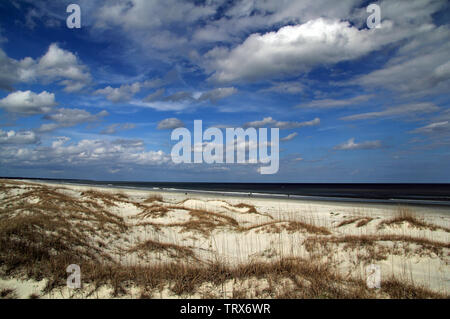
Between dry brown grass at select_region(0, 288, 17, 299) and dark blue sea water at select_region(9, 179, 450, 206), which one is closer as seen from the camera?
dry brown grass at select_region(0, 288, 17, 299)

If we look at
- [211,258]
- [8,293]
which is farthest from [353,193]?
[8,293]

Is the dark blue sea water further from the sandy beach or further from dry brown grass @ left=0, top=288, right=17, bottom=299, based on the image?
dry brown grass @ left=0, top=288, right=17, bottom=299

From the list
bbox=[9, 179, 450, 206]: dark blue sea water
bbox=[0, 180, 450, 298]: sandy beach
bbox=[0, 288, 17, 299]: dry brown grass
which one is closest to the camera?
bbox=[0, 288, 17, 299]: dry brown grass

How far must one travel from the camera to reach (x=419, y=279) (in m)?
7.29

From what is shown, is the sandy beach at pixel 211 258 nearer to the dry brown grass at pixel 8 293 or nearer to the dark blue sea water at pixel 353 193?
the dry brown grass at pixel 8 293

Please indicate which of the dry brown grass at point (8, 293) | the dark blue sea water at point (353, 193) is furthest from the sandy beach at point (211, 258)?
the dark blue sea water at point (353, 193)

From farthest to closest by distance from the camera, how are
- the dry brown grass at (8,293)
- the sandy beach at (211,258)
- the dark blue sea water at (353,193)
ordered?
the dark blue sea water at (353,193) < the sandy beach at (211,258) < the dry brown grass at (8,293)

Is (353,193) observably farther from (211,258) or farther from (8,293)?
(8,293)

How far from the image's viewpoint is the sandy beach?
19.7 ft

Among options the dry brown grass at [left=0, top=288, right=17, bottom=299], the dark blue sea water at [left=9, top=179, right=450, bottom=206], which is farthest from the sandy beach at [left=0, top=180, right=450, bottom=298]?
the dark blue sea water at [left=9, top=179, right=450, bottom=206]

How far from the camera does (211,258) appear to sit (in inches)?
411

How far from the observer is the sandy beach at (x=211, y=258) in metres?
6.01

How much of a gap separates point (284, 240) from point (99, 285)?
7.96m
